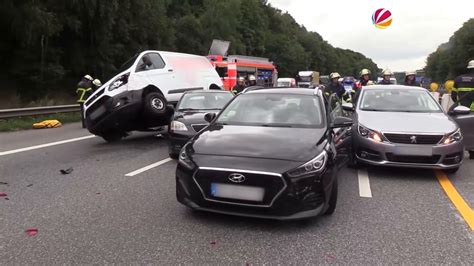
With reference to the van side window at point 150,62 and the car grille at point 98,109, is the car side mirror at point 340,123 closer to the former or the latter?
the car grille at point 98,109

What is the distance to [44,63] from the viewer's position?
→ 89.0 ft

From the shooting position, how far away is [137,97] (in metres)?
9.80

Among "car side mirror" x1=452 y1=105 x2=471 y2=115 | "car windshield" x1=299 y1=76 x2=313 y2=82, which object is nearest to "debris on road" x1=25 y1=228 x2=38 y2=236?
"car side mirror" x1=452 y1=105 x2=471 y2=115

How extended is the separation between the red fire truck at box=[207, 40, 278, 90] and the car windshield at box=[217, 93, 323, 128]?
63.3 ft

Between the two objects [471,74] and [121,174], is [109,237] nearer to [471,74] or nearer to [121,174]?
[121,174]

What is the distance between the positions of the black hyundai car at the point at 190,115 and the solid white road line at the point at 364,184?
2920 millimetres

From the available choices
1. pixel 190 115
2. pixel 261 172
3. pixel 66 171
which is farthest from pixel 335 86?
pixel 261 172

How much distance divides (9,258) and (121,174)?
133 inches

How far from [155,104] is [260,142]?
5.85 m

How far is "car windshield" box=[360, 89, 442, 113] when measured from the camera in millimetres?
7648

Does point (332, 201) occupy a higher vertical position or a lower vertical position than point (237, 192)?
lower

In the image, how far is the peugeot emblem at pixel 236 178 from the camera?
4164 millimetres

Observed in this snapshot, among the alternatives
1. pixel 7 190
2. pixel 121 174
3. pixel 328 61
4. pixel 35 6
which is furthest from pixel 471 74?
pixel 328 61

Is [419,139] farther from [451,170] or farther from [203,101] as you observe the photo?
[203,101]
